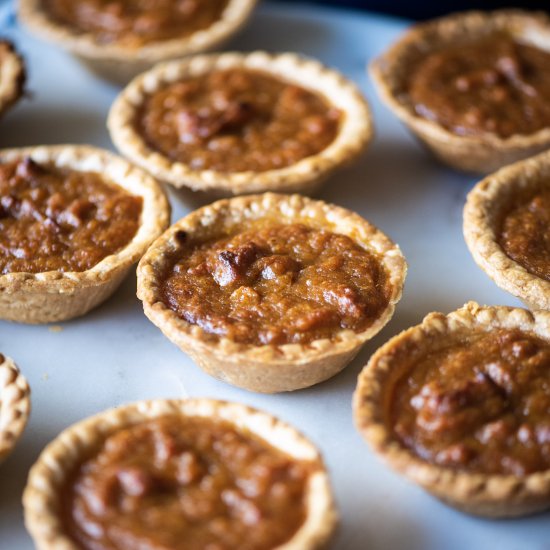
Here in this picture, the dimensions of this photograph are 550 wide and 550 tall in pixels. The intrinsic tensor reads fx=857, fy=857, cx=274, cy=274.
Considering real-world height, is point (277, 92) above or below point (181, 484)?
above

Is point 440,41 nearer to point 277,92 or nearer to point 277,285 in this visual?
point 277,92

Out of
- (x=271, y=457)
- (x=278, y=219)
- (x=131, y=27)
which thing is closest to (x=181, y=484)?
(x=271, y=457)

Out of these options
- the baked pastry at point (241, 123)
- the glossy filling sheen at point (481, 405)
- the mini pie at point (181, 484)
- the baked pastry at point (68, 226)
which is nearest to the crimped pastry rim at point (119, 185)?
the baked pastry at point (68, 226)

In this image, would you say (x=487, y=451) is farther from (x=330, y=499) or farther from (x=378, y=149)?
(x=378, y=149)

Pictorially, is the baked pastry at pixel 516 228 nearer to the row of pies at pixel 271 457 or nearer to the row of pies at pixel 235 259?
the row of pies at pixel 235 259

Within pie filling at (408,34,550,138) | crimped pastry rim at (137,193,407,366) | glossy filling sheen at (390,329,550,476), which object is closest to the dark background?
pie filling at (408,34,550,138)

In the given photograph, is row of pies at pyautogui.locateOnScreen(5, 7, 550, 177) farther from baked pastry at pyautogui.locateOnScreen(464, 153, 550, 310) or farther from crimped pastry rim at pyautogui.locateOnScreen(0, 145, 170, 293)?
baked pastry at pyautogui.locateOnScreen(464, 153, 550, 310)
